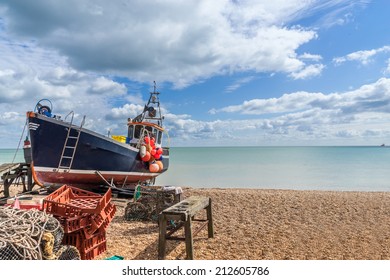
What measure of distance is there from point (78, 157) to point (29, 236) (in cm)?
926

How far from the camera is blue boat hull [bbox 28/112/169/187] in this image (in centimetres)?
1277

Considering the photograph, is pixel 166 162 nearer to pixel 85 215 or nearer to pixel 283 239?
pixel 283 239

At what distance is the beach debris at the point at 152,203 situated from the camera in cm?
902

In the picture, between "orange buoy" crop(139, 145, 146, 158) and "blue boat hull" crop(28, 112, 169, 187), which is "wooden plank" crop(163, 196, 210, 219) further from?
"orange buoy" crop(139, 145, 146, 158)

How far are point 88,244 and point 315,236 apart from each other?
210 inches

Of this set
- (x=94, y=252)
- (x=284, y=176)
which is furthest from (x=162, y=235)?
(x=284, y=176)

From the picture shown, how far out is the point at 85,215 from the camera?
561 cm

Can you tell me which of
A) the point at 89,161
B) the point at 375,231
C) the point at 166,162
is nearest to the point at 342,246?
the point at 375,231

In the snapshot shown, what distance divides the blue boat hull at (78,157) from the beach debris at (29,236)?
8.39 meters

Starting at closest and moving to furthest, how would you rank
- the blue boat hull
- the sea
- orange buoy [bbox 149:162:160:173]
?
the blue boat hull, orange buoy [bbox 149:162:160:173], the sea

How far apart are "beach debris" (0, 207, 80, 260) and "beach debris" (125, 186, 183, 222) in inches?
157

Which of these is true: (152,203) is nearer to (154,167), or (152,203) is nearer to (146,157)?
(146,157)

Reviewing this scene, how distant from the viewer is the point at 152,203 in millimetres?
9375

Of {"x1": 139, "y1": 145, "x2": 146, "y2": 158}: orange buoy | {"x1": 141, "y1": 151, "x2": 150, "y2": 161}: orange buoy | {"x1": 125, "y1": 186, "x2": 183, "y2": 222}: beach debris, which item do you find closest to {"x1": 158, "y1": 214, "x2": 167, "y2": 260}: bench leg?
{"x1": 125, "y1": 186, "x2": 183, "y2": 222}: beach debris
